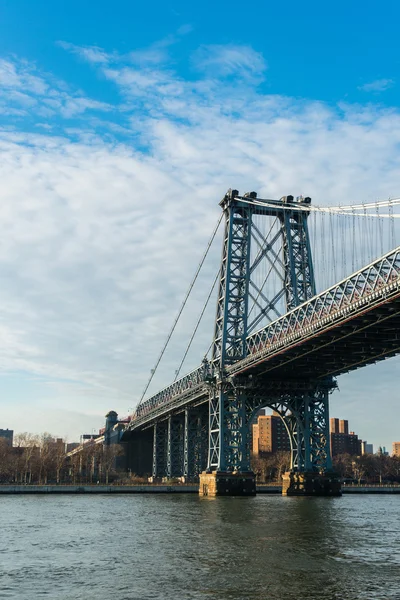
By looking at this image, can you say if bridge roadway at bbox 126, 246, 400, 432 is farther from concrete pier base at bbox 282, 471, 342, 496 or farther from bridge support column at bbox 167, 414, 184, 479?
bridge support column at bbox 167, 414, 184, 479

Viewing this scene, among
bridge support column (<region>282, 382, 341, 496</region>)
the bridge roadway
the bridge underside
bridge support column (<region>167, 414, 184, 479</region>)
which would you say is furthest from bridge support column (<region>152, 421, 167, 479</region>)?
the bridge underside

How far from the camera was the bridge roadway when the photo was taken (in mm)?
59356

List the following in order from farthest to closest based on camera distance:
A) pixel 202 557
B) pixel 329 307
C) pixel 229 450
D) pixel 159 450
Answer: pixel 159 450 → pixel 229 450 → pixel 329 307 → pixel 202 557

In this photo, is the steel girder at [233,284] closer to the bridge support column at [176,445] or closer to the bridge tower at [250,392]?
the bridge tower at [250,392]

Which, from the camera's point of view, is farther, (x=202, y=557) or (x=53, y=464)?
(x=53, y=464)

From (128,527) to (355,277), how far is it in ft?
94.9

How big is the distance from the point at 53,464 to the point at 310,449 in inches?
3507

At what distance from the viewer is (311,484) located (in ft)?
309

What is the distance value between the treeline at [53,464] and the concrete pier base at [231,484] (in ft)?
192

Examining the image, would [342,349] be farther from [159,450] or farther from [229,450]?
[159,450]

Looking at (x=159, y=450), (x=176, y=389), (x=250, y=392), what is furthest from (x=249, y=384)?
(x=159, y=450)

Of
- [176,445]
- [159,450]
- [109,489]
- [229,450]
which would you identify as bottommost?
[109,489]

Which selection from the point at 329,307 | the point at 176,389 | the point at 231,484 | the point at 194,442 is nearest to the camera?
the point at 329,307

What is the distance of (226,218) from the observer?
340 ft
